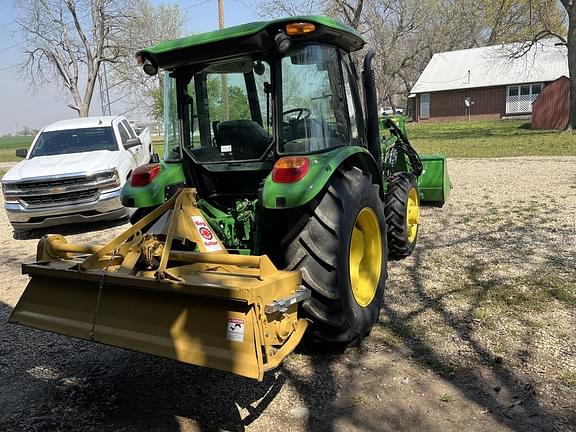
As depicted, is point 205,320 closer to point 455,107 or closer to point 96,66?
point 96,66

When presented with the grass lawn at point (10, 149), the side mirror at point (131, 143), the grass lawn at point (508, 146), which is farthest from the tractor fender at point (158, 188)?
the grass lawn at point (10, 149)

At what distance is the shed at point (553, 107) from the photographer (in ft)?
82.3

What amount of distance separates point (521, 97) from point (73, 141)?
37.5 meters

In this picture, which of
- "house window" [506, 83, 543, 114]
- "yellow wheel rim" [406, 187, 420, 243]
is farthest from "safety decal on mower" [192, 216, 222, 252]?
"house window" [506, 83, 543, 114]

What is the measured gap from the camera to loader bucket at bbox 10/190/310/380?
2.68m

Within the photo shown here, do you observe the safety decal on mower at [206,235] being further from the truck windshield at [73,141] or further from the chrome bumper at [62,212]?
the truck windshield at [73,141]

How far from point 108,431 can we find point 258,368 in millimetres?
1063

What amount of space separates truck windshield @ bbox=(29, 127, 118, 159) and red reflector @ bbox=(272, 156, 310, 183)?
658 centimetres

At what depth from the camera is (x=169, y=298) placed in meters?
2.92

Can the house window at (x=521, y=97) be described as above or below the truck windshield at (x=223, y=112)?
above

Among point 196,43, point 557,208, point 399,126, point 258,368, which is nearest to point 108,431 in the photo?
point 258,368

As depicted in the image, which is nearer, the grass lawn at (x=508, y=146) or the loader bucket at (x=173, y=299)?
the loader bucket at (x=173, y=299)

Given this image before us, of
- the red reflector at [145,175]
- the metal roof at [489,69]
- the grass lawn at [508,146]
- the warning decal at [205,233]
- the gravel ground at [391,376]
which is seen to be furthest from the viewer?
the metal roof at [489,69]

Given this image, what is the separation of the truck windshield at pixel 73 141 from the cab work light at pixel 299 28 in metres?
6.56
